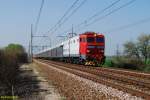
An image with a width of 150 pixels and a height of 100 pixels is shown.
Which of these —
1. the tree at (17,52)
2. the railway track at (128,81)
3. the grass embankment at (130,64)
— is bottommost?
the railway track at (128,81)

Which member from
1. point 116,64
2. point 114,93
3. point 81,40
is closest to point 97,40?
point 81,40

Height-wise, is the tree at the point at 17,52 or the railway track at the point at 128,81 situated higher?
the tree at the point at 17,52

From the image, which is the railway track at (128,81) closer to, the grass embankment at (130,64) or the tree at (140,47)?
the grass embankment at (130,64)

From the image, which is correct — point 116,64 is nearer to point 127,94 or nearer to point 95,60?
point 95,60

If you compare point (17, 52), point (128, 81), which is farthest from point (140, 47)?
point (128, 81)

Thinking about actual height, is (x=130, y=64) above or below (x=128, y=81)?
above

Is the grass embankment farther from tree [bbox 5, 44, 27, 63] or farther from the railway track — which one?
the railway track

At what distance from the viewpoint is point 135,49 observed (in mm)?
75938

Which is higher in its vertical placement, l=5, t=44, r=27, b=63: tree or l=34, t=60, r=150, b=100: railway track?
l=5, t=44, r=27, b=63: tree

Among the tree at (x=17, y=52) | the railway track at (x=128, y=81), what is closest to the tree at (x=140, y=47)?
the tree at (x=17, y=52)

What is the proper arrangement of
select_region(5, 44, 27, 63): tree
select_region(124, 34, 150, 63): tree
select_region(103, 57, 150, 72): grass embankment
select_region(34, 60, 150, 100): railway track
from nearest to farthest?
select_region(34, 60, 150, 100): railway track < select_region(5, 44, 27, 63): tree < select_region(103, 57, 150, 72): grass embankment < select_region(124, 34, 150, 63): tree

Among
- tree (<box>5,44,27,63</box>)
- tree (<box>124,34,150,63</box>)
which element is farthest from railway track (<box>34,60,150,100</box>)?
tree (<box>124,34,150,63</box>)

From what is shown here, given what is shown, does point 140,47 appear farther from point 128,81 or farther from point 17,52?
point 128,81

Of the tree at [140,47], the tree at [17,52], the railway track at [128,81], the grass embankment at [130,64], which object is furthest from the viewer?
the tree at [140,47]
